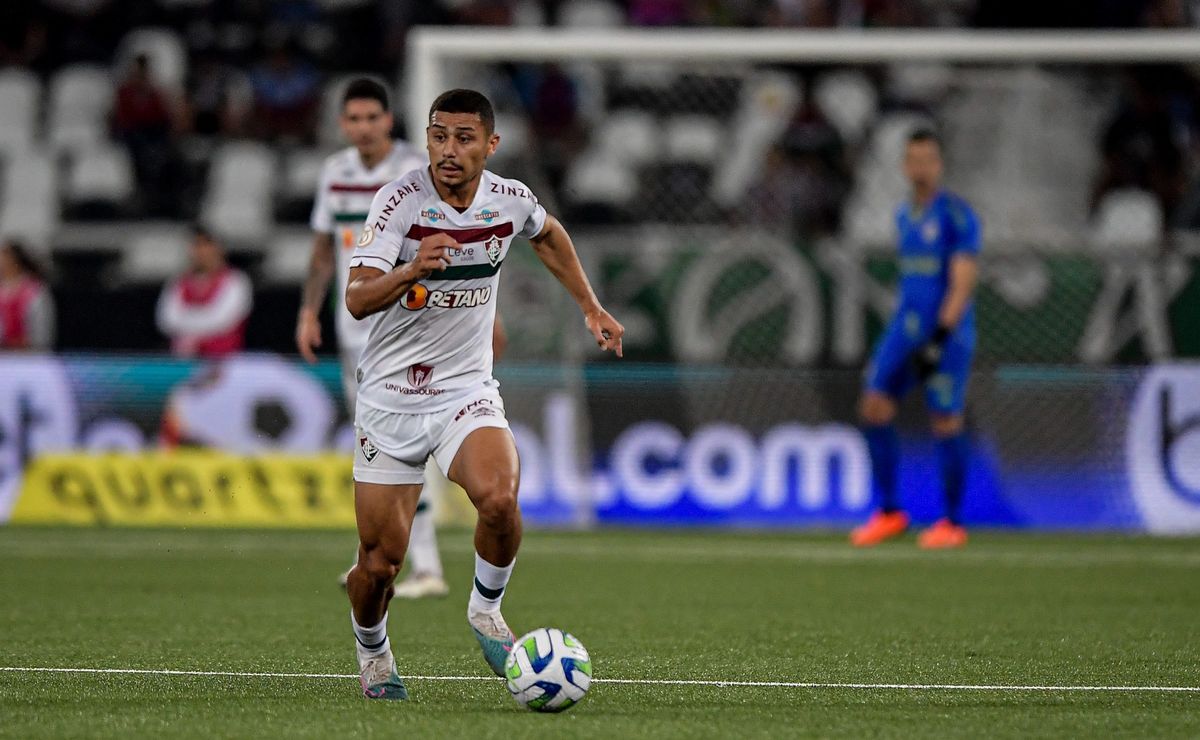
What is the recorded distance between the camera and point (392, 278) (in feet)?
17.9

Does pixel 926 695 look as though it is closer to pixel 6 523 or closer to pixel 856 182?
pixel 6 523

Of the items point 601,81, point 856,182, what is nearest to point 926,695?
point 856,182

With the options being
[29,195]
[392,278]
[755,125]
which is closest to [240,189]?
[29,195]

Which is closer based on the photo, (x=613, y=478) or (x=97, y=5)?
(x=613, y=478)

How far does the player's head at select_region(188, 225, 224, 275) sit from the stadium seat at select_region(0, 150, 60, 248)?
123 inches

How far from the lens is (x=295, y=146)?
17.7 metres

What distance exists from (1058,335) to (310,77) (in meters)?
8.23

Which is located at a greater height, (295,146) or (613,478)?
(295,146)

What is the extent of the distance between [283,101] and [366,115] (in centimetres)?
956

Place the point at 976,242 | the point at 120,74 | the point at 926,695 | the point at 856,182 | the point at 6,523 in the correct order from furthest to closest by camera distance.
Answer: the point at 120,74 < the point at 856,182 < the point at 6,523 < the point at 976,242 < the point at 926,695

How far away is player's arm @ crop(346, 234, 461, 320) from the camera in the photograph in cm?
540

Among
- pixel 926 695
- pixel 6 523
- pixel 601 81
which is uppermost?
pixel 601 81

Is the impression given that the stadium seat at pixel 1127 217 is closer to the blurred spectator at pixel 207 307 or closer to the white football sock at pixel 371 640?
the blurred spectator at pixel 207 307

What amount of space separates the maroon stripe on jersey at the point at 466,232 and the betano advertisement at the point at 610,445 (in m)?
6.96
